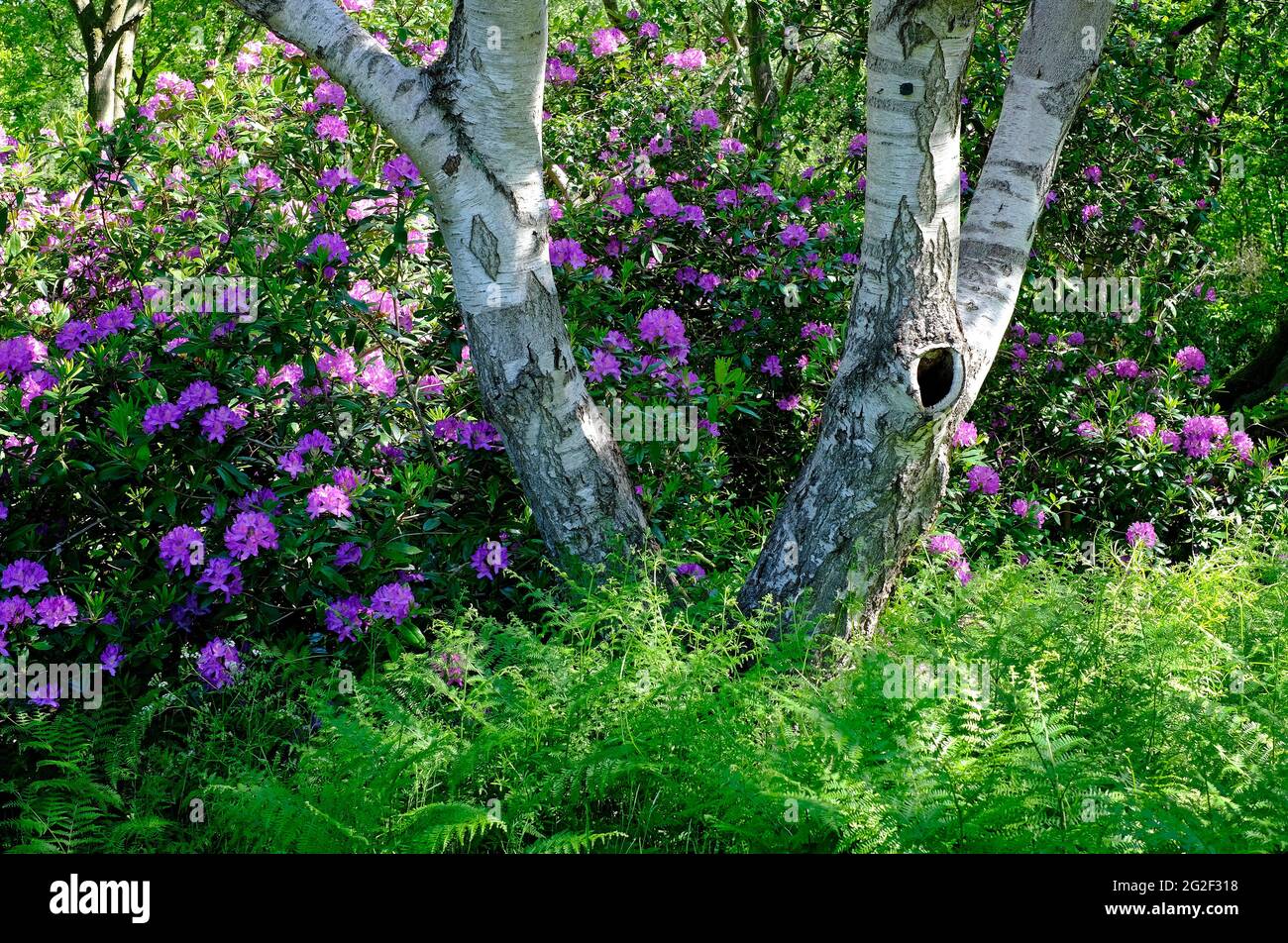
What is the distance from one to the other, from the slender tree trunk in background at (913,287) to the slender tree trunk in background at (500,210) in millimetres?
773

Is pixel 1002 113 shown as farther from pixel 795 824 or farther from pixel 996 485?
pixel 795 824

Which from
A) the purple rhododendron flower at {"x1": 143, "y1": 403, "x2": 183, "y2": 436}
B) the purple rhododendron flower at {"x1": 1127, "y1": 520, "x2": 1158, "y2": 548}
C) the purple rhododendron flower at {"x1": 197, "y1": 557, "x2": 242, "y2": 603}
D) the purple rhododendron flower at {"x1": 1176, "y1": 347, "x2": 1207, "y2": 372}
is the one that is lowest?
the purple rhododendron flower at {"x1": 197, "y1": 557, "x2": 242, "y2": 603}

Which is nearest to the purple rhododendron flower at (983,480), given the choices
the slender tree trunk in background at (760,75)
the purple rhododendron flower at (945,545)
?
the purple rhododendron flower at (945,545)

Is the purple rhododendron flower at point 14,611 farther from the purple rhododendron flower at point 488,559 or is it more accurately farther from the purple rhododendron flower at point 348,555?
the purple rhododendron flower at point 488,559

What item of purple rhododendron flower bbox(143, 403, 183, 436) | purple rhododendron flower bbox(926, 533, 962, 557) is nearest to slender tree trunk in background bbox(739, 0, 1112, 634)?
purple rhododendron flower bbox(926, 533, 962, 557)

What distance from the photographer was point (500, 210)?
3.86 m

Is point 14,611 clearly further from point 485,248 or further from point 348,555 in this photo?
point 485,248

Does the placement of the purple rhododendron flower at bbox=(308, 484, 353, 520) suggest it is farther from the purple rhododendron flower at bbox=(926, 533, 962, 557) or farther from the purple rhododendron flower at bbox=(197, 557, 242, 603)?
the purple rhododendron flower at bbox=(926, 533, 962, 557)

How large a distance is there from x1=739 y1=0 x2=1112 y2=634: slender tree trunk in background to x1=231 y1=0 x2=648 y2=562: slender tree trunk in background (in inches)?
30.4

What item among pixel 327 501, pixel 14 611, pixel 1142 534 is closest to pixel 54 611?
pixel 14 611

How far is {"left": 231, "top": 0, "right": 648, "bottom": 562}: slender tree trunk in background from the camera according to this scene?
3801 mm

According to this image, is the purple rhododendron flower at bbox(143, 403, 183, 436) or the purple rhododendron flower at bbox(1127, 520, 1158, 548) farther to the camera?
the purple rhododendron flower at bbox(1127, 520, 1158, 548)

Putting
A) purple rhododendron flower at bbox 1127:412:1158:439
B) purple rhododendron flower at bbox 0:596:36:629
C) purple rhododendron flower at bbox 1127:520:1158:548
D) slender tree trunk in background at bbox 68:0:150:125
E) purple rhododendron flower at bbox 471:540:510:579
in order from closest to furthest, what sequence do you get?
purple rhododendron flower at bbox 0:596:36:629 → purple rhododendron flower at bbox 471:540:510:579 → purple rhododendron flower at bbox 1127:520:1158:548 → purple rhododendron flower at bbox 1127:412:1158:439 → slender tree trunk in background at bbox 68:0:150:125

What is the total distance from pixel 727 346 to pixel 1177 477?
7.56 ft
